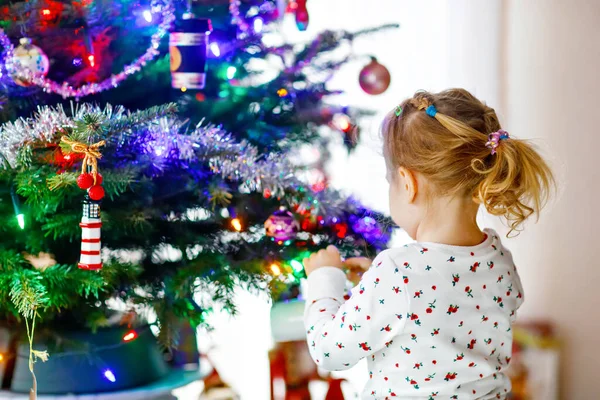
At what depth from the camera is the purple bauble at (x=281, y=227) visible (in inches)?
52.1

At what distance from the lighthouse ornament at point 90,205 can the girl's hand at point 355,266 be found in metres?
0.50

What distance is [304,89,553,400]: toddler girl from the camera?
103 cm

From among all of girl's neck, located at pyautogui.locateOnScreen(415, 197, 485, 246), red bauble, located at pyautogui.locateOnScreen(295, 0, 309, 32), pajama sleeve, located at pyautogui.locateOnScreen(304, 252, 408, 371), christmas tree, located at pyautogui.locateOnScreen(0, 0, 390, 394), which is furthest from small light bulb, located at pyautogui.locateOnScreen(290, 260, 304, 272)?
red bauble, located at pyautogui.locateOnScreen(295, 0, 309, 32)

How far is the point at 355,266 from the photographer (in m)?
1.31

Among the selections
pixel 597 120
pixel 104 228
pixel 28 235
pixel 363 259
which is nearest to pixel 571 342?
pixel 597 120

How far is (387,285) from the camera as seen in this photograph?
1.02 meters

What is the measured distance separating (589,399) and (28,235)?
4.77 ft

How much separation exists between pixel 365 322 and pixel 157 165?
0.45 meters

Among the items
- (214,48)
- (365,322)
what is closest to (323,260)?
(365,322)

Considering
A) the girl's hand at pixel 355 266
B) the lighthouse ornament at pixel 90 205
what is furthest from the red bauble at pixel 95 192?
the girl's hand at pixel 355 266

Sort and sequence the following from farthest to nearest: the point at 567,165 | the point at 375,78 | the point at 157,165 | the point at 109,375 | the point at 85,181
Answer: the point at 567,165 < the point at 375,78 < the point at 109,375 < the point at 157,165 < the point at 85,181

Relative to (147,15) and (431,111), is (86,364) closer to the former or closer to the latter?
(147,15)

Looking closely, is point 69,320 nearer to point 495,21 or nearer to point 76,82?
point 76,82

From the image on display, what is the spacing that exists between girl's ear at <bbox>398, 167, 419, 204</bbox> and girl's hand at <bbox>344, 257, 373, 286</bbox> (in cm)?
23
